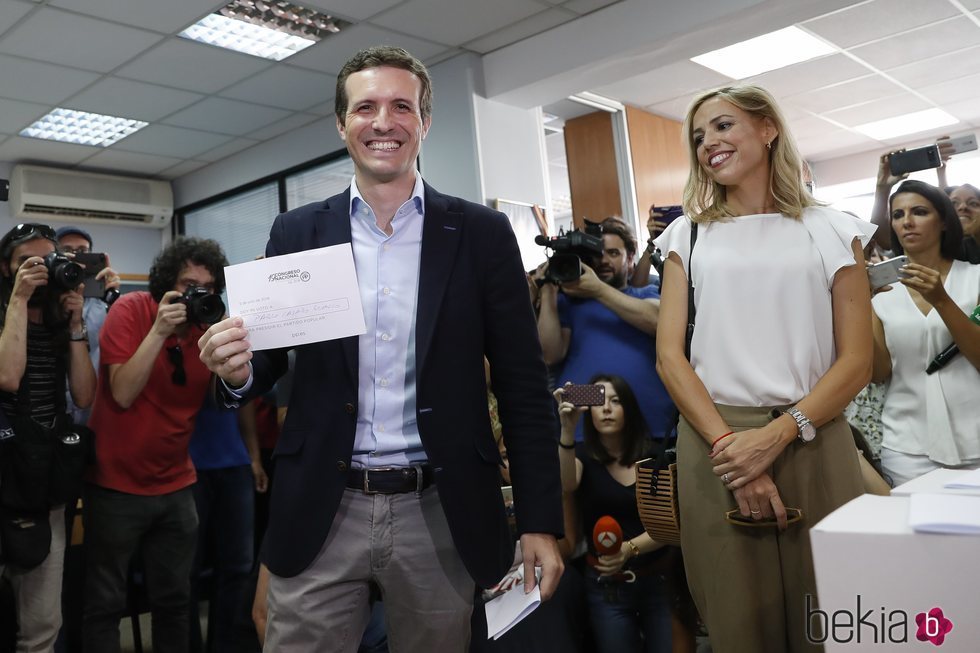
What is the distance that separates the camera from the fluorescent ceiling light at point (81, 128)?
5172mm

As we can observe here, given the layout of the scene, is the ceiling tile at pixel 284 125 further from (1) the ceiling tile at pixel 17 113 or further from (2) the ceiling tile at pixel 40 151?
(1) the ceiling tile at pixel 17 113

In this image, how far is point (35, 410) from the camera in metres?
2.29

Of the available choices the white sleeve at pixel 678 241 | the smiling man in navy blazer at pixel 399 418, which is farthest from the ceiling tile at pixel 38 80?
the white sleeve at pixel 678 241

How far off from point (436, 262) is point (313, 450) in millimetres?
346

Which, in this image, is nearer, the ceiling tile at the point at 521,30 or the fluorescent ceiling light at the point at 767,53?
the ceiling tile at the point at 521,30

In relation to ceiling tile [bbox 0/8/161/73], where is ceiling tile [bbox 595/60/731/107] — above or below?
below

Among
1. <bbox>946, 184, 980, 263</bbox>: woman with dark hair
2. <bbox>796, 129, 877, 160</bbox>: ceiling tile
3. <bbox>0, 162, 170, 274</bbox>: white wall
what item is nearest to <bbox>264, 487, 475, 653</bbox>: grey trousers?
<bbox>946, 184, 980, 263</bbox>: woman with dark hair

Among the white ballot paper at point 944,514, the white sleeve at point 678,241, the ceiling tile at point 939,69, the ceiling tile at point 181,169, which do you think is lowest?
the white ballot paper at point 944,514

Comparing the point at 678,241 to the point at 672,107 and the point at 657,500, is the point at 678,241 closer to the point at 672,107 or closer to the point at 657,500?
the point at 657,500

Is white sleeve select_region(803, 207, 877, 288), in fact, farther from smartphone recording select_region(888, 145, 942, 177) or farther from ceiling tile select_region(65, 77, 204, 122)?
ceiling tile select_region(65, 77, 204, 122)

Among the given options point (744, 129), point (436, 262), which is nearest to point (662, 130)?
point (744, 129)

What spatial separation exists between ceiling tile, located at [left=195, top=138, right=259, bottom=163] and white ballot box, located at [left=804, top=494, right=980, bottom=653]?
579 cm

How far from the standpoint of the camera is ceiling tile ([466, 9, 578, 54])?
4.20 m

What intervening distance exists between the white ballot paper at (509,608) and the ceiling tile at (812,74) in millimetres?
4878
